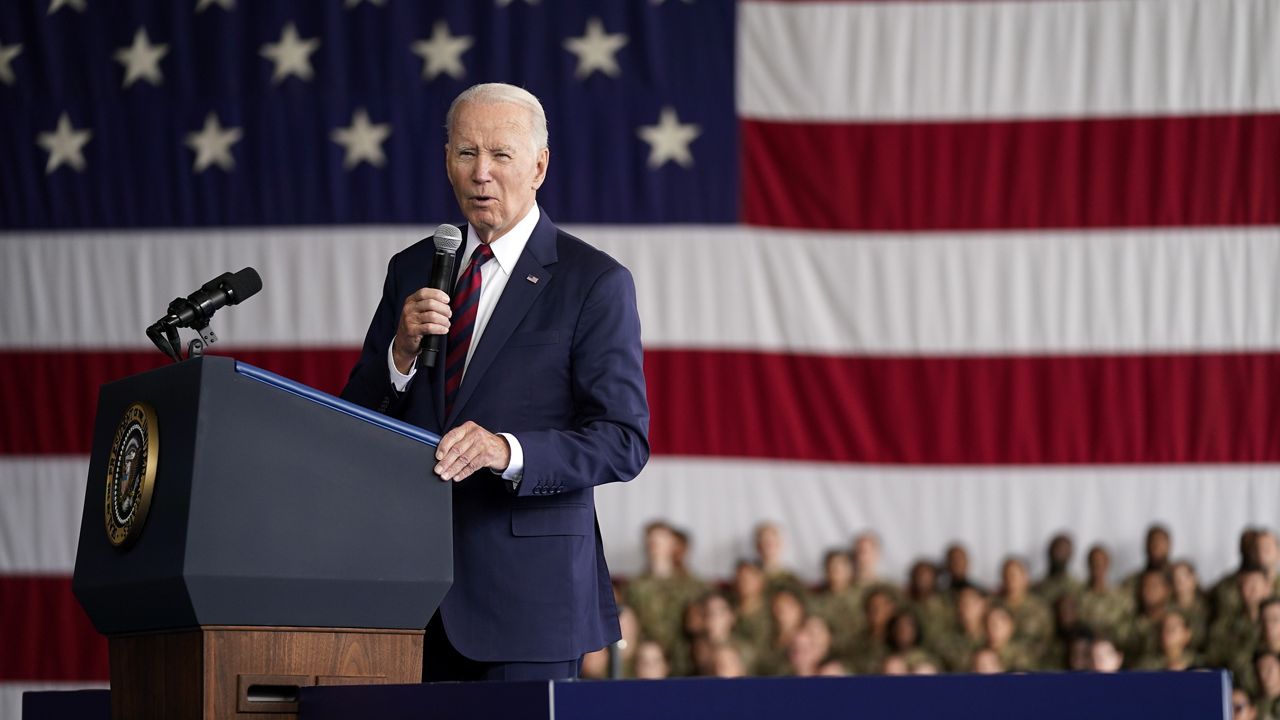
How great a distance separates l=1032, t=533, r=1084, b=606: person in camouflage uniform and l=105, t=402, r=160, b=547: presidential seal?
5351mm

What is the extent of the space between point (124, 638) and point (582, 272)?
27.1 inches

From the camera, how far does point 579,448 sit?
71.8 inches

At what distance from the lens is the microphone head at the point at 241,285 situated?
5.84 ft

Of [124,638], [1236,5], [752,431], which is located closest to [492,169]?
[124,638]

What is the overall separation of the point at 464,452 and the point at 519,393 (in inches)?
8.9

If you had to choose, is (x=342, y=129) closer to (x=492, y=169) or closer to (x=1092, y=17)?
(x=1092, y=17)

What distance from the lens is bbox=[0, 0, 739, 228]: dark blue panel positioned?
665cm

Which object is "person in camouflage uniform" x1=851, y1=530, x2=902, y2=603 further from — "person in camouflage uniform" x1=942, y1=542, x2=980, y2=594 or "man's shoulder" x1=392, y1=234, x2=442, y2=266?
"man's shoulder" x1=392, y1=234, x2=442, y2=266

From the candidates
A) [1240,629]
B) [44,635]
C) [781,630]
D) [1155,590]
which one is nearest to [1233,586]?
[1240,629]

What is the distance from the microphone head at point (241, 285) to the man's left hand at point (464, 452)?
290mm

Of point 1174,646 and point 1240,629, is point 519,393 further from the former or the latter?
point 1240,629

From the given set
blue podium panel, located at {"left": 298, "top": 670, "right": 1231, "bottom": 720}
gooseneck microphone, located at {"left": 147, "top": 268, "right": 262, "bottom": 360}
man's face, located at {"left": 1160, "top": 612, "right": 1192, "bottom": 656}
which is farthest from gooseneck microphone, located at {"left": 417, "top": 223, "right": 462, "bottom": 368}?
man's face, located at {"left": 1160, "top": 612, "right": 1192, "bottom": 656}

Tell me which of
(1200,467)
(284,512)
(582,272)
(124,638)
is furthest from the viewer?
(1200,467)

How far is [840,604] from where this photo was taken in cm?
650
